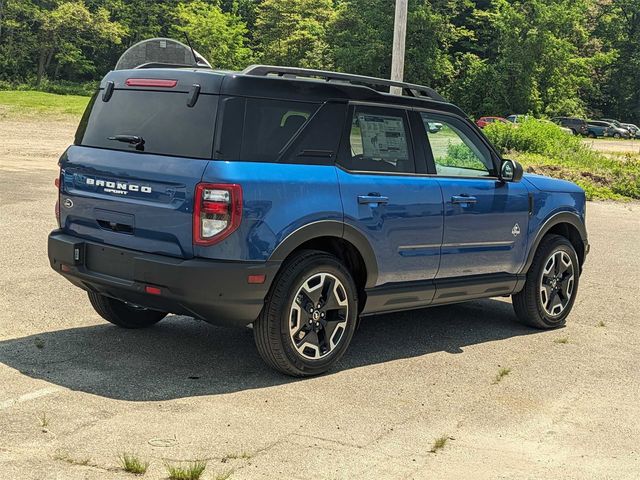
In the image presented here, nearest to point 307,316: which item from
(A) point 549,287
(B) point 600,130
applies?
(A) point 549,287

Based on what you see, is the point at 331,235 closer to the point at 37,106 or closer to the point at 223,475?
the point at 223,475

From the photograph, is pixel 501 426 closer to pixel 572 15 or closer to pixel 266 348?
pixel 266 348

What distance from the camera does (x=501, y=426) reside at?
16.9 ft

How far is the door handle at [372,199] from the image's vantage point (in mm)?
5953

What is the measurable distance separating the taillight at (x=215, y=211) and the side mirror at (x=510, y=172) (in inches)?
107

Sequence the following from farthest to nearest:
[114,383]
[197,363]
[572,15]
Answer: [572,15] → [197,363] → [114,383]

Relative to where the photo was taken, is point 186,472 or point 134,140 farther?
point 134,140

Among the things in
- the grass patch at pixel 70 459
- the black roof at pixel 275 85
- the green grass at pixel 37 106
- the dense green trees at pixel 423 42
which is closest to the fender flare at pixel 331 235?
the black roof at pixel 275 85

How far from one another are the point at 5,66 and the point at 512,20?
42297 millimetres

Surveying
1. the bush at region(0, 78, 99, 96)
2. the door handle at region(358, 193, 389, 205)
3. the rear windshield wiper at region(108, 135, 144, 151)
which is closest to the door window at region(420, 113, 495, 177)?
the door handle at region(358, 193, 389, 205)

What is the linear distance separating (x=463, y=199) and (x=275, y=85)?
1.83m

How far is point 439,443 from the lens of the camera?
477 centimetres

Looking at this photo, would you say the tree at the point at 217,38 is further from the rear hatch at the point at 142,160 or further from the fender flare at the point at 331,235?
the fender flare at the point at 331,235

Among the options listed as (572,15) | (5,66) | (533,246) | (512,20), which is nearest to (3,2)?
(5,66)
